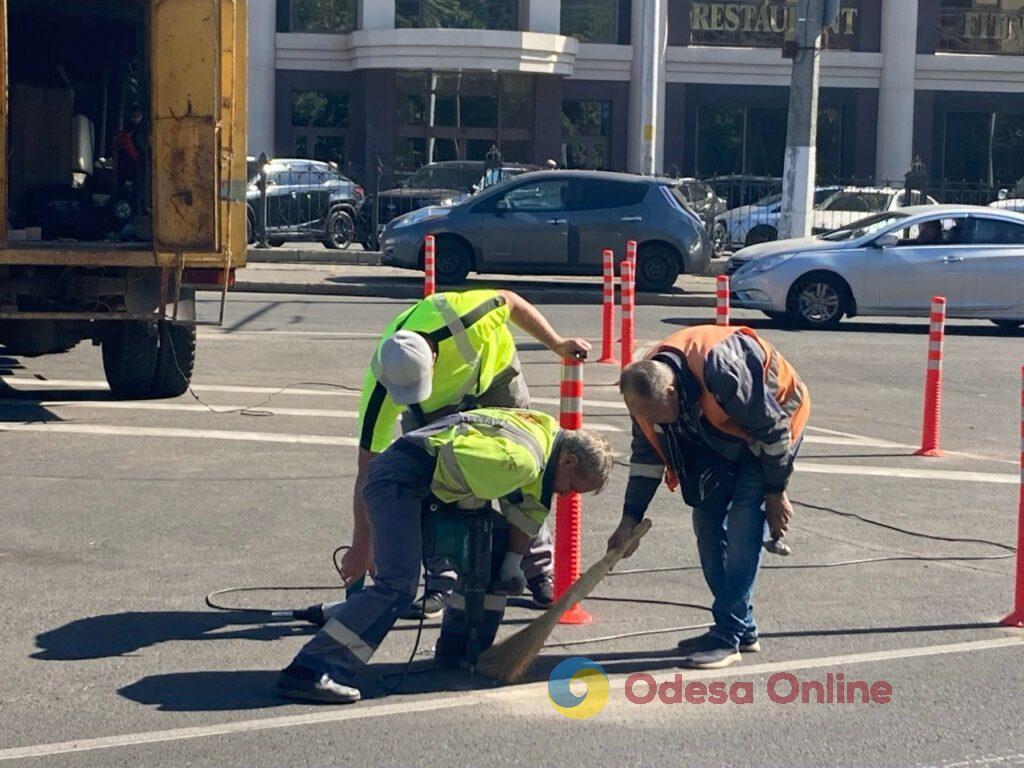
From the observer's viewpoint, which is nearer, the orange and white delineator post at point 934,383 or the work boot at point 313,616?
the work boot at point 313,616

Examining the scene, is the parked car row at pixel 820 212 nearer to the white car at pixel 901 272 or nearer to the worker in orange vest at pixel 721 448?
the white car at pixel 901 272

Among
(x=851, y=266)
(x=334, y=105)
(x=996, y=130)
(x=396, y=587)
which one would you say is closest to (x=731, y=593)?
(x=396, y=587)

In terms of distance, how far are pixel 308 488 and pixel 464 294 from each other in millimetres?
2915

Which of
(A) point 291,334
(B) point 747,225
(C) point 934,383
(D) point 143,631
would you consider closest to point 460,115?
(B) point 747,225

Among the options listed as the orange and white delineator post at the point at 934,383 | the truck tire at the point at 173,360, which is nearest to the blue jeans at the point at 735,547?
the orange and white delineator post at the point at 934,383

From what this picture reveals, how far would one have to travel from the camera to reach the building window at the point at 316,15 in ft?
130

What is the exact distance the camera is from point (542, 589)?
270 inches

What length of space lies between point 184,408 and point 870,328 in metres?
9.81

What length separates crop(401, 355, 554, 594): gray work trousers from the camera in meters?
6.33

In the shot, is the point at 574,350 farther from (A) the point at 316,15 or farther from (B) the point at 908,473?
(A) the point at 316,15

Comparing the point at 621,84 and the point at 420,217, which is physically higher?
the point at 621,84

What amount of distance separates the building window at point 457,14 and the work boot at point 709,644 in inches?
1355

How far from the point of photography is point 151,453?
993cm

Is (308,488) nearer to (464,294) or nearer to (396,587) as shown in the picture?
(464,294)
